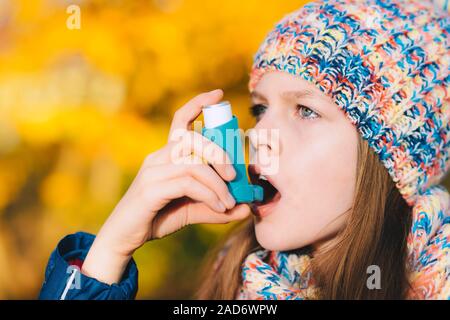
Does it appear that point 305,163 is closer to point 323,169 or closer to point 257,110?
point 323,169

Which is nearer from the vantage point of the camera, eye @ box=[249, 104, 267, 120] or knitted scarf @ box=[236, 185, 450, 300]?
knitted scarf @ box=[236, 185, 450, 300]

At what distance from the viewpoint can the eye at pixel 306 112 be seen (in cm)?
133

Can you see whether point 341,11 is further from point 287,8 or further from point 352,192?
point 287,8

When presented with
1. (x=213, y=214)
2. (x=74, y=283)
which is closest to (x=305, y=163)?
(x=213, y=214)

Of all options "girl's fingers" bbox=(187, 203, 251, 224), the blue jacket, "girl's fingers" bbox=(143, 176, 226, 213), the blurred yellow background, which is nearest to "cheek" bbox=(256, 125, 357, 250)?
"girl's fingers" bbox=(187, 203, 251, 224)

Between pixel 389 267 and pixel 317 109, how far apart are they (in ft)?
1.59

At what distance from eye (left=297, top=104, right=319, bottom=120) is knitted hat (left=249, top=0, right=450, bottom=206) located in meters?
0.07

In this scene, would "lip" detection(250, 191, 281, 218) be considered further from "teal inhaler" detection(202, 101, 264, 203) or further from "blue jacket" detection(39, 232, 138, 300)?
"blue jacket" detection(39, 232, 138, 300)

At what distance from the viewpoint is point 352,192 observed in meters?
1.33

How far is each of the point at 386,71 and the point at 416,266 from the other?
54 centimetres

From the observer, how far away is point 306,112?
1.34 m

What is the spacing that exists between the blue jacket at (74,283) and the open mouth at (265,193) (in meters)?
0.40

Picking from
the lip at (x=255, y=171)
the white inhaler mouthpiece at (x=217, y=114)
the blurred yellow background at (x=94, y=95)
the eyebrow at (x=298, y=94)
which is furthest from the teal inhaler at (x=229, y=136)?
the blurred yellow background at (x=94, y=95)

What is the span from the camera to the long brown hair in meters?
1.31
